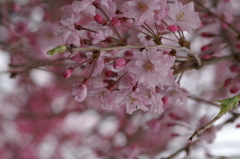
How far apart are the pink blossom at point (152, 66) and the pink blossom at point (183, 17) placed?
13 cm

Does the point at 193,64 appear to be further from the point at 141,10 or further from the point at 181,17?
the point at 141,10

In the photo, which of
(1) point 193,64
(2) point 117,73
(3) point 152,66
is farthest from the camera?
(1) point 193,64

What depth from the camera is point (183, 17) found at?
957mm

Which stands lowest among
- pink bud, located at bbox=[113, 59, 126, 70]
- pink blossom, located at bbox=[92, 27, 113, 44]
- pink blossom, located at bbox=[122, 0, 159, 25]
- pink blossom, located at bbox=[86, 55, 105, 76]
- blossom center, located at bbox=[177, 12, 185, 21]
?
pink blossom, located at bbox=[86, 55, 105, 76]

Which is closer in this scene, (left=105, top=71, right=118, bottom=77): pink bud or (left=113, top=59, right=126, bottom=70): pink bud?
(left=113, top=59, right=126, bottom=70): pink bud

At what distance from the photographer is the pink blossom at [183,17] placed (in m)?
0.95

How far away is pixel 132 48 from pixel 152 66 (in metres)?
0.09

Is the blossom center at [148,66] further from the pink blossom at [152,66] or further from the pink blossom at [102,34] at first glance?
the pink blossom at [102,34]

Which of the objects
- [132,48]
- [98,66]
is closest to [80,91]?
[98,66]

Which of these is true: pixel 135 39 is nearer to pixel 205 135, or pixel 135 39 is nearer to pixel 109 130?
pixel 205 135

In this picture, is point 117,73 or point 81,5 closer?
point 81,5

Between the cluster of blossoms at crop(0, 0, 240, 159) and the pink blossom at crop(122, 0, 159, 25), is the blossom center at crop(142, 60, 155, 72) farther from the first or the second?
the pink blossom at crop(122, 0, 159, 25)

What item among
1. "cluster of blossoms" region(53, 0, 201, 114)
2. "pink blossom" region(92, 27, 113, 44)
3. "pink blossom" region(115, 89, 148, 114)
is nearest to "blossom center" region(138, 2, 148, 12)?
"cluster of blossoms" region(53, 0, 201, 114)

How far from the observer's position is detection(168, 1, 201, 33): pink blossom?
3.11 feet
